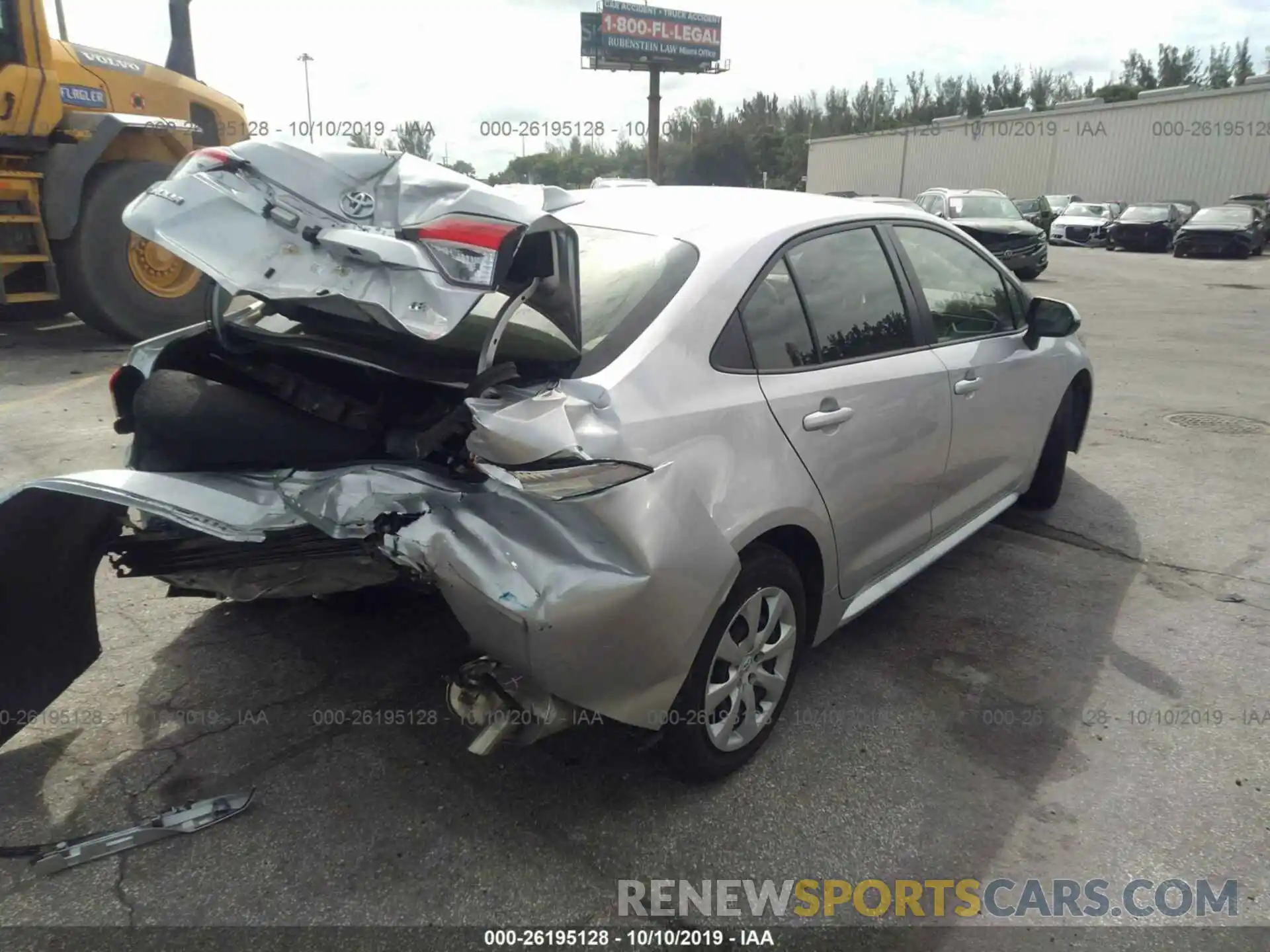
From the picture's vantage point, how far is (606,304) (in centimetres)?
256

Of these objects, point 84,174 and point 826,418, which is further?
point 84,174

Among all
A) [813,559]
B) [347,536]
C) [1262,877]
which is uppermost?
[347,536]

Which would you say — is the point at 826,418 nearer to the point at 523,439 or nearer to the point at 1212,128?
the point at 523,439

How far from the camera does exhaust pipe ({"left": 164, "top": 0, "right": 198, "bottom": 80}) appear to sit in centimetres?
964

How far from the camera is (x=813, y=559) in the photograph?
113 inches

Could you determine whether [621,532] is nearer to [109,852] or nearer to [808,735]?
[808,735]

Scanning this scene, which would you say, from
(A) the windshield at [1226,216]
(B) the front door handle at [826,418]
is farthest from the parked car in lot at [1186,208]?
(B) the front door handle at [826,418]

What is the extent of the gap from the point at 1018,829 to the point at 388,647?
222cm

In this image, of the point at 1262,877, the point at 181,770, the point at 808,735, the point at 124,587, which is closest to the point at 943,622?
the point at 808,735

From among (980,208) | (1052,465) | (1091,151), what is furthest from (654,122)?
(1052,465)

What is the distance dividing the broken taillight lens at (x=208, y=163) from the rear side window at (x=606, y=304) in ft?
2.32

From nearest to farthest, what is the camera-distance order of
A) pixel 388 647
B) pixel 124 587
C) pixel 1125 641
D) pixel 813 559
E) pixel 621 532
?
1. pixel 621 532
2. pixel 813 559
3. pixel 388 647
4. pixel 1125 641
5. pixel 124 587

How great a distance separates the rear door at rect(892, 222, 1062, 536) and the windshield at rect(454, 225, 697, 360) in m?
1.20

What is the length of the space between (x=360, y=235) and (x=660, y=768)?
5.72 ft
